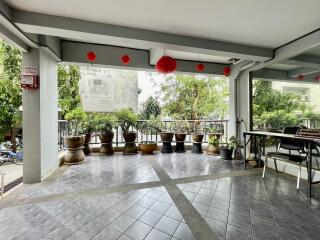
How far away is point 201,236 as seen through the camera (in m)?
1.88

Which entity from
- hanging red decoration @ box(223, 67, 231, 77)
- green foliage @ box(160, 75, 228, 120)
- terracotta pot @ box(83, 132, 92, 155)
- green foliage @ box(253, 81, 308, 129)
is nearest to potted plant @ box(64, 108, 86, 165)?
terracotta pot @ box(83, 132, 92, 155)

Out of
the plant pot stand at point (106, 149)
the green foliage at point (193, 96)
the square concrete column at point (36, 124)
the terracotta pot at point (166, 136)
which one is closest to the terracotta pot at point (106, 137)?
the plant pot stand at point (106, 149)

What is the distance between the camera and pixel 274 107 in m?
4.71

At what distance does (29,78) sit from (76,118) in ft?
5.43

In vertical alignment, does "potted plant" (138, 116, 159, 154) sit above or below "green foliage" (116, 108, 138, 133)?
below

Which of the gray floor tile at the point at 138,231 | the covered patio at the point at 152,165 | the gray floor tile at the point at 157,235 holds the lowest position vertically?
the gray floor tile at the point at 157,235

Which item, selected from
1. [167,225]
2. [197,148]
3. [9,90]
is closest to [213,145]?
[197,148]

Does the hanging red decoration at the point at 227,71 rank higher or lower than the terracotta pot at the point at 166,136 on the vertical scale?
higher

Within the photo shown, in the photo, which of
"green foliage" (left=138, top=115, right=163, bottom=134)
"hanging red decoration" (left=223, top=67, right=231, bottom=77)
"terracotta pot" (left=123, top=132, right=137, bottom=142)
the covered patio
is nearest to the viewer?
the covered patio

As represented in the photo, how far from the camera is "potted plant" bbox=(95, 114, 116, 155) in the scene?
5.46 m

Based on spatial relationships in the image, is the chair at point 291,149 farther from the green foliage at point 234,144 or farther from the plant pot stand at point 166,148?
the plant pot stand at point 166,148

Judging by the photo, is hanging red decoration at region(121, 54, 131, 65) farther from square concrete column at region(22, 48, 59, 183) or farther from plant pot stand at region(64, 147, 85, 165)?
plant pot stand at region(64, 147, 85, 165)

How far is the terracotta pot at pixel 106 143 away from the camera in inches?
219

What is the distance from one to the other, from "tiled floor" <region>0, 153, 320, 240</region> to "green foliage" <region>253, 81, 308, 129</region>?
139 centimetres
